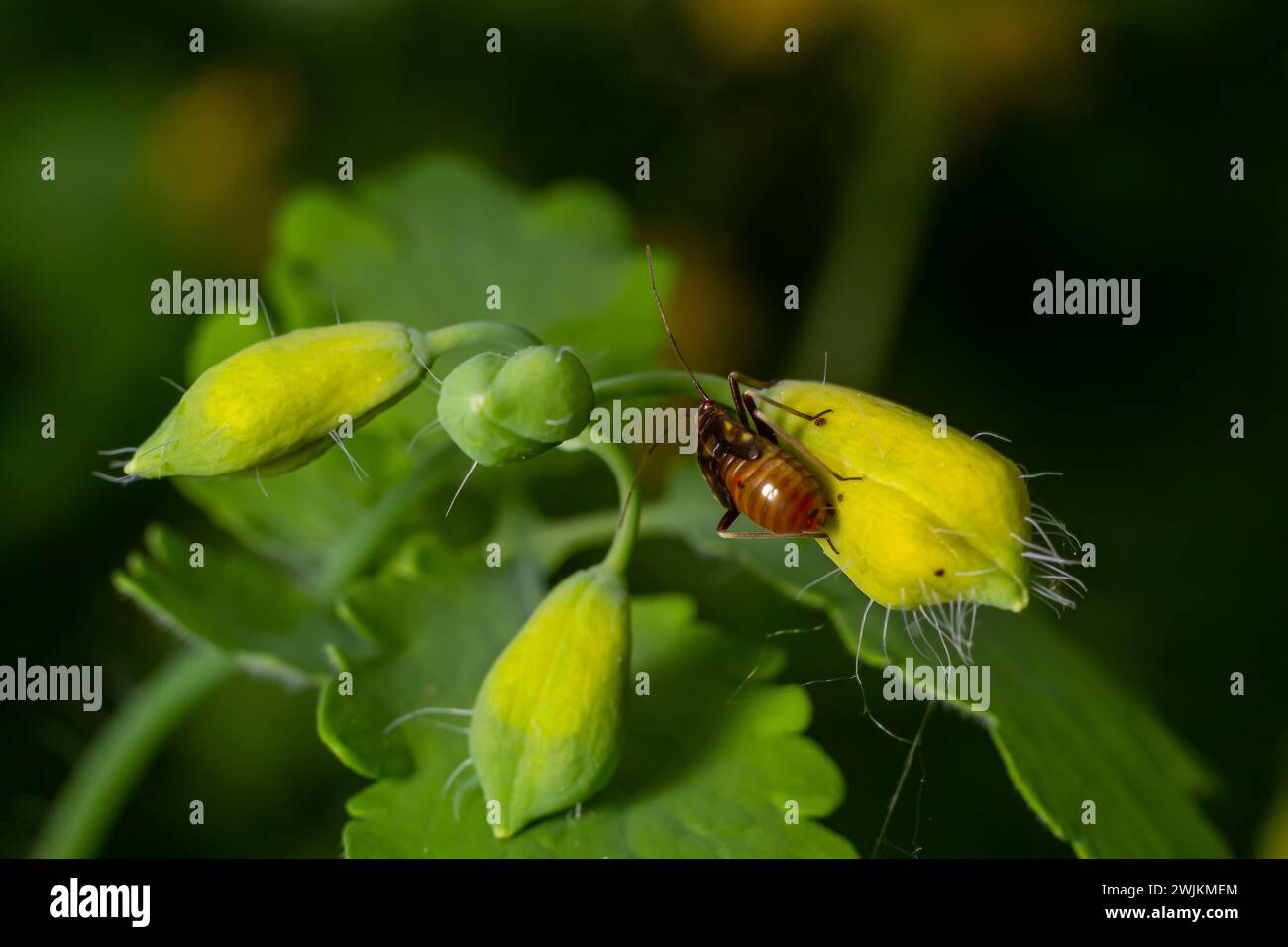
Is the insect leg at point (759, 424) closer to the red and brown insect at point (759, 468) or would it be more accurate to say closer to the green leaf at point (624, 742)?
the red and brown insect at point (759, 468)

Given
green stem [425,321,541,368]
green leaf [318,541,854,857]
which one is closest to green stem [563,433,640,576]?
green stem [425,321,541,368]

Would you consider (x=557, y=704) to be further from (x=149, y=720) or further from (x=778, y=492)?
(x=149, y=720)

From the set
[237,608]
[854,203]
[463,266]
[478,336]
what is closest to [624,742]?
[478,336]

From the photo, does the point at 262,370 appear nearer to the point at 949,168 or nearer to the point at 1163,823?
the point at 1163,823

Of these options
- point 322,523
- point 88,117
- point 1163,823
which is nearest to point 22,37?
point 88,117

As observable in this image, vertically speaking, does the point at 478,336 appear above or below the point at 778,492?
above

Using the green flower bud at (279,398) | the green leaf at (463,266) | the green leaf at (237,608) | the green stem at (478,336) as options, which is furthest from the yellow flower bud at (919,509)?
the green leaf at (463,266)
